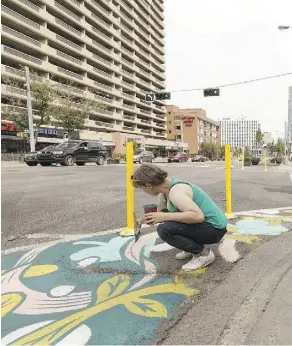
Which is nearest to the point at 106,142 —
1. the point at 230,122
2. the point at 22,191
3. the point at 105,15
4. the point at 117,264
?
the point at 105,15

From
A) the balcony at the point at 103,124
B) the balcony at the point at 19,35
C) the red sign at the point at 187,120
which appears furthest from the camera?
the red sign at the point at 187,120

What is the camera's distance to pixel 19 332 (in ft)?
7.52

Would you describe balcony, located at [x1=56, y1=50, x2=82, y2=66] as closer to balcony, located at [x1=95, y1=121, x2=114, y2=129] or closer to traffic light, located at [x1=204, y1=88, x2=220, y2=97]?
balcony, located at [x1=95, y1=121, x2=114, y2=129]

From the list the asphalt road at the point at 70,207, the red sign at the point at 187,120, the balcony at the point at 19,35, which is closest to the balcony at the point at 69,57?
the balcony at the point at 19,35

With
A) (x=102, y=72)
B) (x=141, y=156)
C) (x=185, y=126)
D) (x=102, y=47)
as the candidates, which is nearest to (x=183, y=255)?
(x=141, y=156)

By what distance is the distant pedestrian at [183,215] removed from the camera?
305 cm

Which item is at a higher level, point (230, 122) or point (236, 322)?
point (230, 122)

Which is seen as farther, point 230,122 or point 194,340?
point 230,122

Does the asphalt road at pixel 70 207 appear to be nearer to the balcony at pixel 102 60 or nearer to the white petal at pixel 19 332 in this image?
the white petal at pixel 19 332

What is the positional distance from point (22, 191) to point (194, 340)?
7322 millimetres

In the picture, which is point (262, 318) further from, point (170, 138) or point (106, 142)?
point (170, 138)

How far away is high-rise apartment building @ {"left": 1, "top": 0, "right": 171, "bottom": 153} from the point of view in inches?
1938

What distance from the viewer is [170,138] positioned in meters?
121

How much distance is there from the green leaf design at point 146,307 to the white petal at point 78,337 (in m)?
0.38
